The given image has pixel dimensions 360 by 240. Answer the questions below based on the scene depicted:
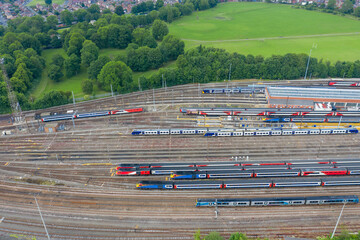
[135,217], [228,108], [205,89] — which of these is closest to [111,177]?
[135,217]

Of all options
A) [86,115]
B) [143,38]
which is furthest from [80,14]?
[86,115]

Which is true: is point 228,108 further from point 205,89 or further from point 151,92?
point 151,92

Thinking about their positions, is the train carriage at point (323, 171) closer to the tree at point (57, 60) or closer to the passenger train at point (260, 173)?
the passenger train at point (260, 173)

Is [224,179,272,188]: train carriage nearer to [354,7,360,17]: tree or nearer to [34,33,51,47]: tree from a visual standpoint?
[34,33,51,47]: tree

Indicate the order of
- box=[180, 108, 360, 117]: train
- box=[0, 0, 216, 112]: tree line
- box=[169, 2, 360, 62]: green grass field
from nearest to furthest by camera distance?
box=[180, 108, 360, 117]: train < box=[0, 0, 216, 112]: tree line < box=[169, 2, 360, 62]: green grass field

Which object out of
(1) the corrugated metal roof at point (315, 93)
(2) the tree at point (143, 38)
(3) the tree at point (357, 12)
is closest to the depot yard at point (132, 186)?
(1) the corrugated metal roof at point (315, 93)

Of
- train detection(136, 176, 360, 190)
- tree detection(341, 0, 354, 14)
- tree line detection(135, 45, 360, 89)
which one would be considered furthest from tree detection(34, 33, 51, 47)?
tree detection(341, 0, 354, 14)

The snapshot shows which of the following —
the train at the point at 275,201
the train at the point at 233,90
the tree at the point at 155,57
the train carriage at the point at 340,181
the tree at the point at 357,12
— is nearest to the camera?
the train at the point at 275,201
